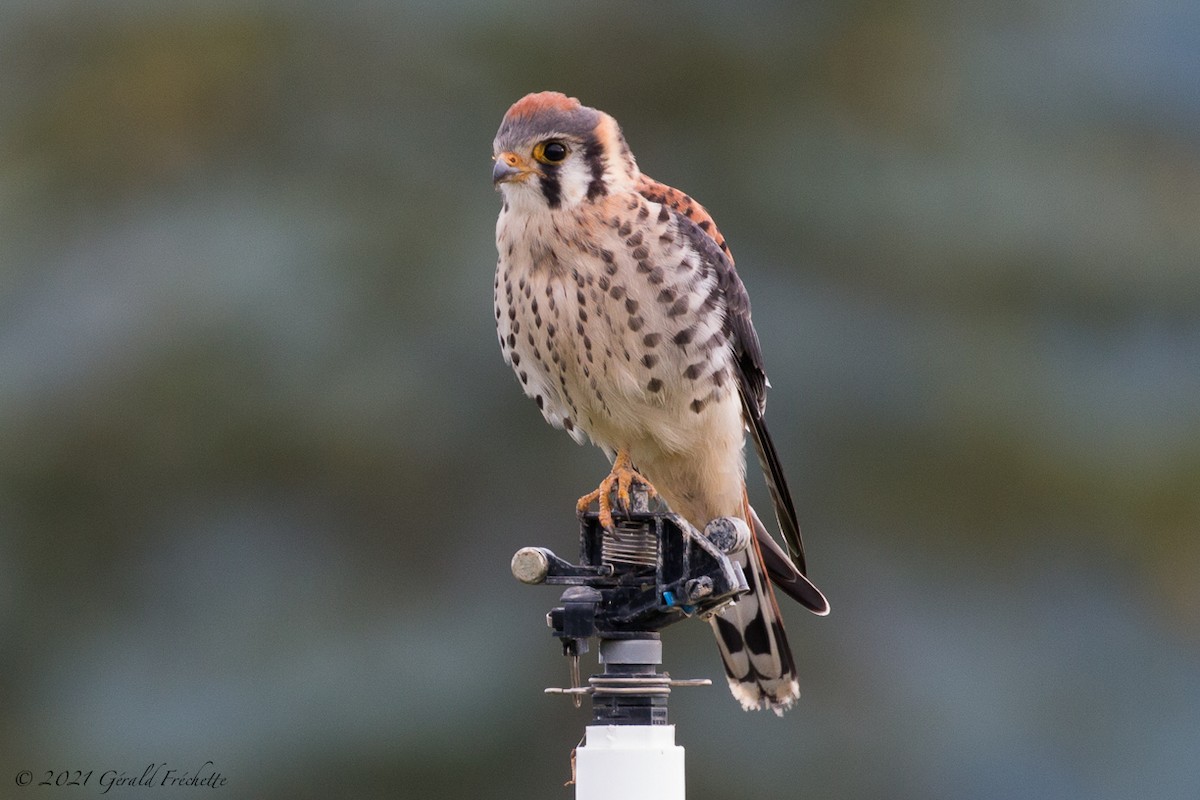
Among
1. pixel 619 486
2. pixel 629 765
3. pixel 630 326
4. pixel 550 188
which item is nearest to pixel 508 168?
pixel 550 188

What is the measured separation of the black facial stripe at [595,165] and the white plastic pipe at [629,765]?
1089 mm

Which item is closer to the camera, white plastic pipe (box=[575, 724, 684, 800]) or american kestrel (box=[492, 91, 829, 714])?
white plastic pipe (box=[575, 724, 684, 800])

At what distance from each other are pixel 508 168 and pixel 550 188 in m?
0.08

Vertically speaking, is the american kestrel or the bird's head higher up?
the bird's head

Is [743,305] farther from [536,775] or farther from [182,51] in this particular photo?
[182,51]

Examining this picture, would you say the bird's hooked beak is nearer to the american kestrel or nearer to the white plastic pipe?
the american kestrel

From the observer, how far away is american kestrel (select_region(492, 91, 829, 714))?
113 inches

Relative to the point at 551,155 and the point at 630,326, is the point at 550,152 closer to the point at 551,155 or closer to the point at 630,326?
the point at 551,155

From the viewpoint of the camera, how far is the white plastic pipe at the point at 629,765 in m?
2.03

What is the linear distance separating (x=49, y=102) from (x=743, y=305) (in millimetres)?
4363

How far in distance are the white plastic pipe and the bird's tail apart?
963mm

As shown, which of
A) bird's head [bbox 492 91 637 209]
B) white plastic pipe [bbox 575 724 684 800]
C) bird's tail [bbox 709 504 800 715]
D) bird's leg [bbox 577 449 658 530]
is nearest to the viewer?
white plastic pipe [bbox 575 724 684 800]

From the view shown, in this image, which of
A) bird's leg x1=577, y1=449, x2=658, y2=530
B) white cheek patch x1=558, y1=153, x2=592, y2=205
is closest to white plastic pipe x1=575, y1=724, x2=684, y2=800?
bird's leg x1=577, y1=449, x2=658, y2=530

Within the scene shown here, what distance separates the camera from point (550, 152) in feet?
9.41
